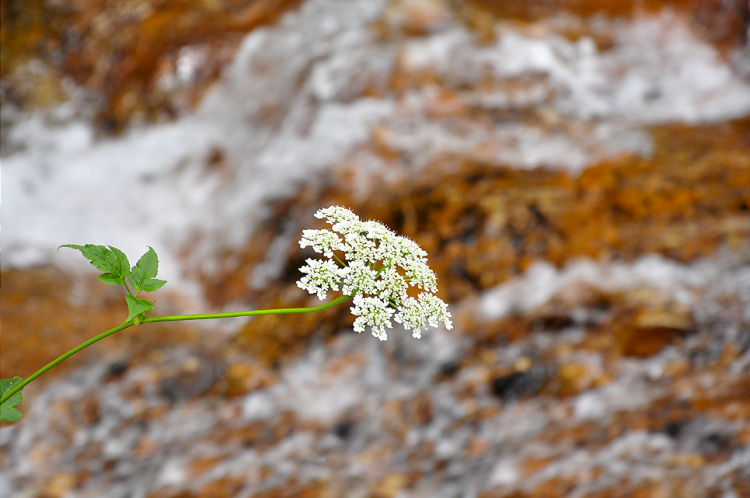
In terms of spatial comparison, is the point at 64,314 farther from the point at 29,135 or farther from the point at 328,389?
the point at 29,135

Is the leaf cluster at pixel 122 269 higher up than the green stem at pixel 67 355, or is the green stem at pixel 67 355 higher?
the leaf cluster at pixel 122 269

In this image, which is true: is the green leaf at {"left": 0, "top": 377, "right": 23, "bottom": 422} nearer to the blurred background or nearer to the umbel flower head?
the umbel flower head

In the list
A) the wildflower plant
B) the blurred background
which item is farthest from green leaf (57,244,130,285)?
the blurred background

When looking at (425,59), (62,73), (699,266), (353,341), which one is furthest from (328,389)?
(62,73)

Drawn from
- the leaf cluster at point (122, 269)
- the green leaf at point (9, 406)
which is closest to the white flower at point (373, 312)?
the leaf cluster at point (122, 269)

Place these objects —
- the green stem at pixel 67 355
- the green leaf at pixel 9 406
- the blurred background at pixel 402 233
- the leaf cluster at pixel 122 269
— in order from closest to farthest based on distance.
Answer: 1. the green stem at pixel 67 355
2. the green leaf at pixel 9 406
3. the leaf cluster at pixel 122 269
4. the blurred background at pixel 402 233

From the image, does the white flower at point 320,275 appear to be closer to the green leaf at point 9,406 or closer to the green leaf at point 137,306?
the green leaf at point 137,306
